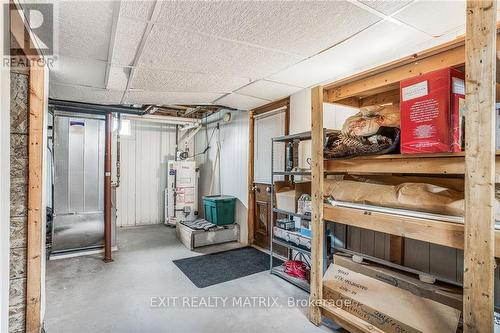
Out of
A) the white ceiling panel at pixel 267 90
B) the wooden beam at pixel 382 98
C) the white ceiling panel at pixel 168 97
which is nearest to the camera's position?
the wooden beam at pixel 382 98

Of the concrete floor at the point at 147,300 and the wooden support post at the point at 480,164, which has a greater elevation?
the wooden support post at the point at 480,164

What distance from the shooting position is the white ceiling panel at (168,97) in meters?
3.62

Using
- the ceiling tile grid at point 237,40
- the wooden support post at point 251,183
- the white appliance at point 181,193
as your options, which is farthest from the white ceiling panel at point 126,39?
the white appliance at point 181,193

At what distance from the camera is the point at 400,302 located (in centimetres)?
196

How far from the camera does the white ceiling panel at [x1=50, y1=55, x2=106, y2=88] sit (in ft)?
8.23

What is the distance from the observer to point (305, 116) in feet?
11.6

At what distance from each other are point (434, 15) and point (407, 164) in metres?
1.02

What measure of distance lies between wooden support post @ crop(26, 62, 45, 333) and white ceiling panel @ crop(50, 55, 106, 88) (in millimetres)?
539

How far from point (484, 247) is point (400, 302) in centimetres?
83

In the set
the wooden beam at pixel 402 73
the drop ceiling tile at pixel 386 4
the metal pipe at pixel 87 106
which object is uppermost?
the drop ceiling tile at pixel 386 4

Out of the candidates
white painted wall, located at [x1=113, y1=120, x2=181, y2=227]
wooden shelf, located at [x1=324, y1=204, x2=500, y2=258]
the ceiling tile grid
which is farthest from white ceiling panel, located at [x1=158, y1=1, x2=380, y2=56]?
white painted wall, located at [x1=113, y1=120, x2=181, y2=227]

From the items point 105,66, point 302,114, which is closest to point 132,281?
point 105,66

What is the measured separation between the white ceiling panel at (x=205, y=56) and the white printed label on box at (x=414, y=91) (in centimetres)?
105

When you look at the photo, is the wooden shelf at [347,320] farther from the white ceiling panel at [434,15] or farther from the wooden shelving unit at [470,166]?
the white ceiling panel at [434,15]
